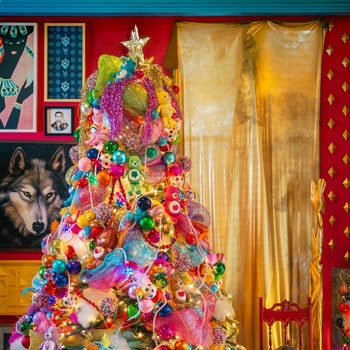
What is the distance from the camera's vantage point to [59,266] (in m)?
2.95

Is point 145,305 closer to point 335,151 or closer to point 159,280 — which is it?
point 159,280

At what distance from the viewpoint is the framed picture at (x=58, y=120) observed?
484 cm

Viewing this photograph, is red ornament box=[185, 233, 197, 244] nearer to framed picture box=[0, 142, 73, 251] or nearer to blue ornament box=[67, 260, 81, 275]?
blue ornament box=[67, 260, 81, 275]

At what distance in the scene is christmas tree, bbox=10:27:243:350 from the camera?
9.57 ft

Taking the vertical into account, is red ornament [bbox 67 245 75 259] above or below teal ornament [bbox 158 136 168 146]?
below

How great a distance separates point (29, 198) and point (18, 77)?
933mm

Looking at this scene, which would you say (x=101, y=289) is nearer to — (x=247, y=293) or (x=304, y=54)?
(x=247, y=293)

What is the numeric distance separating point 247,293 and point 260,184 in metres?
0.84

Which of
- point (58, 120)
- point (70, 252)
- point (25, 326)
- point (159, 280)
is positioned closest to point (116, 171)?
point (70, 252)

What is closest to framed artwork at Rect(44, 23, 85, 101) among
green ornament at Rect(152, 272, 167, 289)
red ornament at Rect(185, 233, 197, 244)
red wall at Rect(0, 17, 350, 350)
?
red wall at Rect(0, 17, 350, 350)

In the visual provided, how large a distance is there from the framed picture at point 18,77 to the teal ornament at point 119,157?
76.7 inches

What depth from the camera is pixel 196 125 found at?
4879 mm

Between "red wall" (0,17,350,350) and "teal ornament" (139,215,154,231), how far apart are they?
2.18m

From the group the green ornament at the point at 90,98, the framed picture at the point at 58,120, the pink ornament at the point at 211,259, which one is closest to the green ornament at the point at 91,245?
the pink ornament at the point at 211,259
